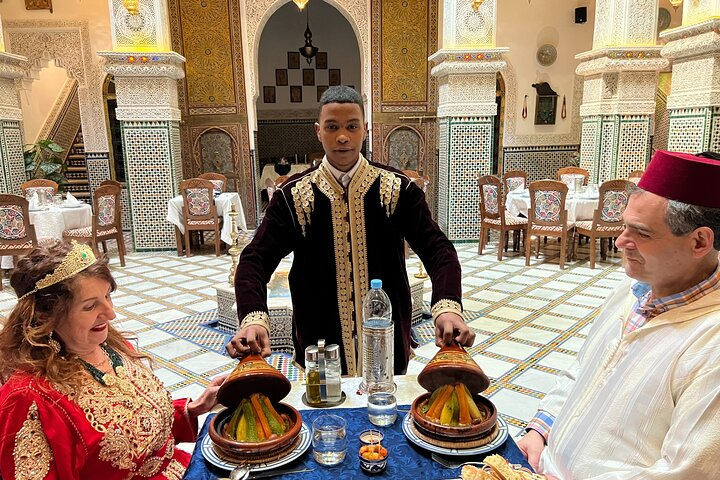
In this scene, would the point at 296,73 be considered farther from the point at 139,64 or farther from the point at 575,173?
the point at 575,173

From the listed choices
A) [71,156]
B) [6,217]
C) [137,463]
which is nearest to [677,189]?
[137,463]

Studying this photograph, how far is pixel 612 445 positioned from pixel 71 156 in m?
10.4

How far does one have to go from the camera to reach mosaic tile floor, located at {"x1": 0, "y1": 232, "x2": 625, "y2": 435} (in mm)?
3160

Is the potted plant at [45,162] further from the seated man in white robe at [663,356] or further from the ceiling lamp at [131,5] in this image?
the seated man in white robe at [663,356]

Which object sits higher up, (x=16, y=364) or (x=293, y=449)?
(x=16, y=364)

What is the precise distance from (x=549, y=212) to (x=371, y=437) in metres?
4.93

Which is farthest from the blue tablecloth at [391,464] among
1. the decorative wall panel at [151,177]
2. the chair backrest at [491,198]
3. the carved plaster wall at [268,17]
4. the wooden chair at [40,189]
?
the carved plaster wall at [268,17]

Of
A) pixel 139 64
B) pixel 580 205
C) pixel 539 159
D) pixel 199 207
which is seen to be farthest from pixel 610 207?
pixel 139 64

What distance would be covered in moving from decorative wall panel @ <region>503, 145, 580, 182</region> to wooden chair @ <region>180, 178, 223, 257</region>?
508 cm

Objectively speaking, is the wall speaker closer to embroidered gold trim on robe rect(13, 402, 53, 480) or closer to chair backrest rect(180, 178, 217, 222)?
chair backrest rect(180, 178, 217, 222)

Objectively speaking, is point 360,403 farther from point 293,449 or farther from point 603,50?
point 603,50

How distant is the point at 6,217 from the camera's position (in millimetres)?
5188

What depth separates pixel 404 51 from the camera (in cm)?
856

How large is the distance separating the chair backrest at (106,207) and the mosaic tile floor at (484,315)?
1.78ft
